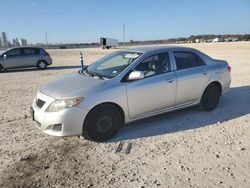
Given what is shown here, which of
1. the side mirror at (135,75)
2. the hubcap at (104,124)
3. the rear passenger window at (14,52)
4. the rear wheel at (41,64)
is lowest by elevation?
the rear wheel at (41,64)

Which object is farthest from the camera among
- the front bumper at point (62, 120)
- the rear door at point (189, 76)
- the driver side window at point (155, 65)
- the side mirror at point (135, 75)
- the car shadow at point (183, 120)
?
the rear door at point (189, 76)

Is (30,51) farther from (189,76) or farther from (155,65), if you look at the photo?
(189,76)

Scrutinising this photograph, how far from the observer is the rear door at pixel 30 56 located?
1767cm

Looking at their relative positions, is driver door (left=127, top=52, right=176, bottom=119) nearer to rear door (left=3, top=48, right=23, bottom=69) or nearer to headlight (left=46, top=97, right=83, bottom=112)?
headlight (left=46, top=97, right=83, bottom=112)

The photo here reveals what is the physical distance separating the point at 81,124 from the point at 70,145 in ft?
1.58

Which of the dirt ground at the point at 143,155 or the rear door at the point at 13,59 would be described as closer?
the dirt ground at the point at 143,155

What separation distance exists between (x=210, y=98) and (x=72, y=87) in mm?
3462

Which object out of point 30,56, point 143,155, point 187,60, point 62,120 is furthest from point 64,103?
point 30,56

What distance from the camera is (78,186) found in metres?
3.44

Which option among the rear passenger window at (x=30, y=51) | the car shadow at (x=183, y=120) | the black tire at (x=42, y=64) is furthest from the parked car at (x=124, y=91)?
the rear passenger window at (x=30, y=51)

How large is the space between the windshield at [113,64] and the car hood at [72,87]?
327 millimetres

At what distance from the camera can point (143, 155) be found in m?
4.25

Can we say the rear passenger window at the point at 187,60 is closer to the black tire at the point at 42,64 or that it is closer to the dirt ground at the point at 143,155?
the dirt ground at the point at 143,155

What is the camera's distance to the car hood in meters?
4.55
